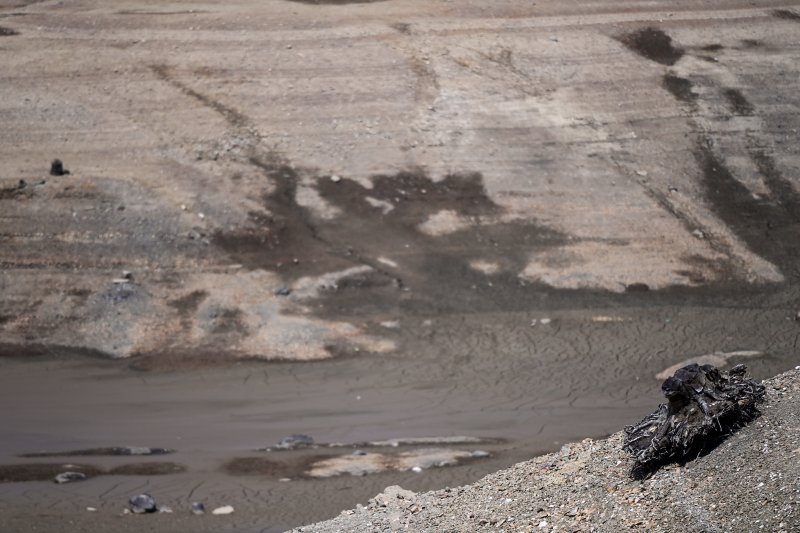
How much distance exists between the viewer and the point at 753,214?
66.8 feet

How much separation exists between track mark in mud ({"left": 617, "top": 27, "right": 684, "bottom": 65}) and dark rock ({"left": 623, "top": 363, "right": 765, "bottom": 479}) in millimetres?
16496

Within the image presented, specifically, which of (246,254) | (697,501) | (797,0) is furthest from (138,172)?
(797,0)

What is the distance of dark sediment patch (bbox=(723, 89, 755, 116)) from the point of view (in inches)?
904

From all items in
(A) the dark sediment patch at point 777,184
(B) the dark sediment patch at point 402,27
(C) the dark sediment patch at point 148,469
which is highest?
(B) the dark sediment patch at point 402,27

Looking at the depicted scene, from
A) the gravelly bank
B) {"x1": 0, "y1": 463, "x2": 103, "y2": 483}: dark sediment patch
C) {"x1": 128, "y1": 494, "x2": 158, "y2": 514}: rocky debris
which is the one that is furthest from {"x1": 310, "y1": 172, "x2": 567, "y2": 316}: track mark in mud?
the gravelly bank

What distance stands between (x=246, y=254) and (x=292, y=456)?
5406 millimetres

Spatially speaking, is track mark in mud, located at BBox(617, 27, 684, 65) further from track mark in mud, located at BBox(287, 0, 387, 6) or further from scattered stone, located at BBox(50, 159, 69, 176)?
scattered stone, located at BBox(50, 159, 69, 176)

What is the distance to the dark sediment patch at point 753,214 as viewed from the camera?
19.5 meters

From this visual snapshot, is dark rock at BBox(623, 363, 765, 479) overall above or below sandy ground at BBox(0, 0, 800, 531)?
above

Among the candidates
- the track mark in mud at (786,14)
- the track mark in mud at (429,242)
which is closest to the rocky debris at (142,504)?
the track mark in mud at (429,242)

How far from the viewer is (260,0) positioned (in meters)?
25.1

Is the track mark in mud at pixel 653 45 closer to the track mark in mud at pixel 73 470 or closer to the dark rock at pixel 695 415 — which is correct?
the track mark in mud at pixel 73 470

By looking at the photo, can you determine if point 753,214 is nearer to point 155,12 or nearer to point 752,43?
point 752,43

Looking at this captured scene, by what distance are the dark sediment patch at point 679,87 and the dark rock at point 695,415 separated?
50.3 feet
